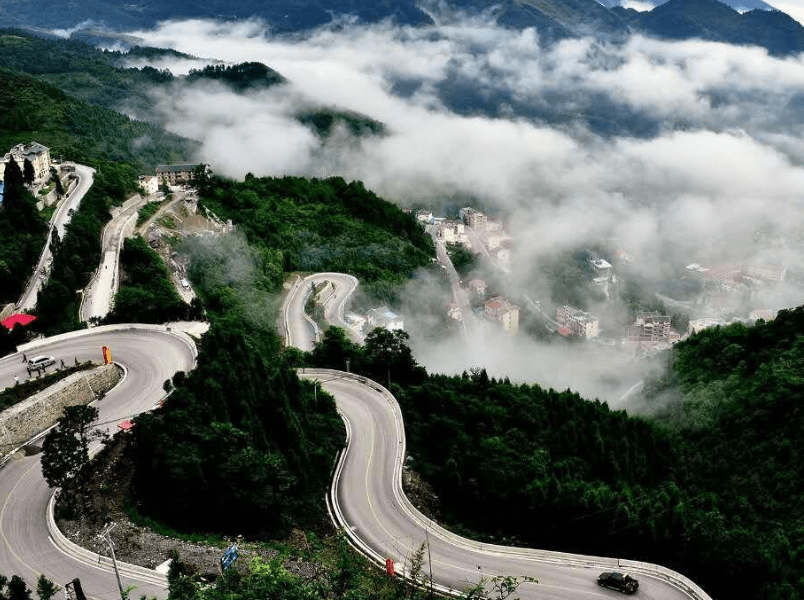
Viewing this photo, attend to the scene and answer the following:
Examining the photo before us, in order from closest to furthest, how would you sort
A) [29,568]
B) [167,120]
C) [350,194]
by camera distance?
[29,568] < [350,194] < [167,120]

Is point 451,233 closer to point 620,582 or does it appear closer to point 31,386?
point 31,386

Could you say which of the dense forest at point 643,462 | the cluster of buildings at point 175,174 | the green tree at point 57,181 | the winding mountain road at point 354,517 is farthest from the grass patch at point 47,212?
the dense forest at point 643,462

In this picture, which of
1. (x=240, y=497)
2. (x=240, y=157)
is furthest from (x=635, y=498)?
(x=240, y=157)

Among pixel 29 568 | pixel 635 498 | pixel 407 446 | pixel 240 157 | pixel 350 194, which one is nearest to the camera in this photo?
pixel 29 568

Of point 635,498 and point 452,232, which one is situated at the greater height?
point 635,498

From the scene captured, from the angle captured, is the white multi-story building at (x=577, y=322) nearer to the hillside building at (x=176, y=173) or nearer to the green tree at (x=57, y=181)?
the hillside building at (x=176, y=173)

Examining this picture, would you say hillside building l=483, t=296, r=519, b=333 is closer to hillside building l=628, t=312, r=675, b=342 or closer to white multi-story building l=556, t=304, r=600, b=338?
white multi-story building l=556, t=304, r=600, b=338

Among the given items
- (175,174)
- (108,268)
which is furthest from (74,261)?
(175,174)

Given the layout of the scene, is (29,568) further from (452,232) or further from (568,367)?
(452,232)
